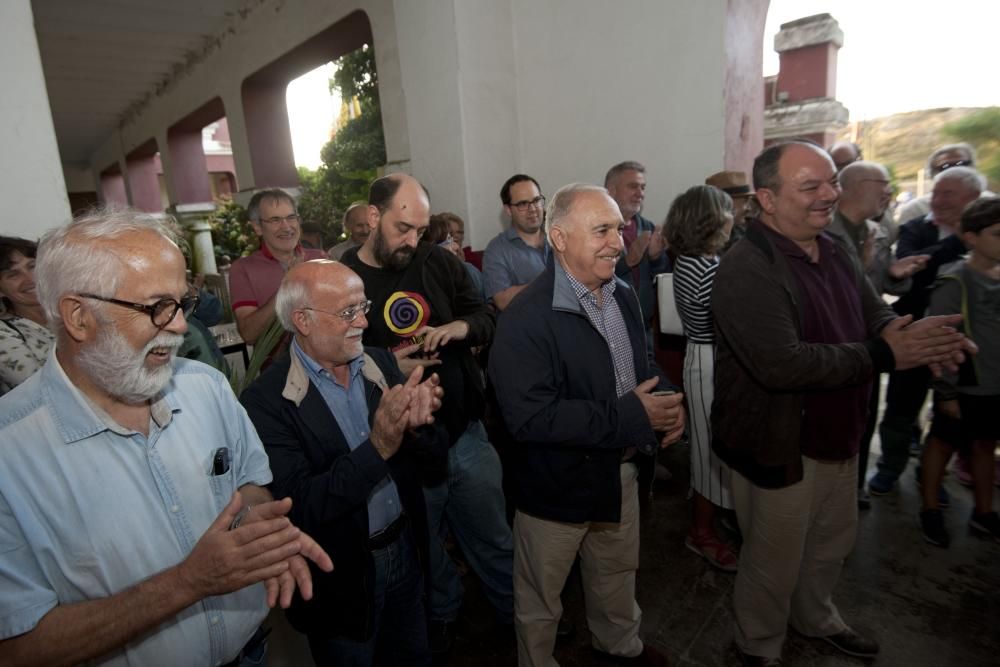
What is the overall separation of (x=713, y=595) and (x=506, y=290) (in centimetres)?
207

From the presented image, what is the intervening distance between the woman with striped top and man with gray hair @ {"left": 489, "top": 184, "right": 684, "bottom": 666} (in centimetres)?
70

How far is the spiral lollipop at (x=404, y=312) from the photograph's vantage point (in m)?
2.37

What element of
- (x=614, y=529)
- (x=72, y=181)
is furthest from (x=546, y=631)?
(x=72, y=181)

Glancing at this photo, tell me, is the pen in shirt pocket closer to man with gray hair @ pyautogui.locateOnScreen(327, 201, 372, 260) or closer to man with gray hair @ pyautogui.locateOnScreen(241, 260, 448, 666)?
man with gray hair @ pyautogui.locateOnScreen(241, 260, 448, 666)

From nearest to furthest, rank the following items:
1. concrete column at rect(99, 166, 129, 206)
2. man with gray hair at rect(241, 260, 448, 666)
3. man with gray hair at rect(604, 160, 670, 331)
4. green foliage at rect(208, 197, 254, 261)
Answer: man with gray hair at rect(241, 260, 448, 666)
man with gray hair at rect(604, 160, 670, 331)
green foliage at rect(208, 197, 254, 261)
concrete column at rect(99, 166, 129, 206)

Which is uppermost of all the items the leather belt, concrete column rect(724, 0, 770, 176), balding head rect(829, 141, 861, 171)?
concrete column rect(724, 0, 770, 176)

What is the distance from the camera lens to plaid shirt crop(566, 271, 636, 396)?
2.00 m

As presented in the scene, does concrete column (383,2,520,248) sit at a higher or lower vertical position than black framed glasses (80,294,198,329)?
higher

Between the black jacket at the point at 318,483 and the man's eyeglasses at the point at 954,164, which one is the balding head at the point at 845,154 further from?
the black jacket at the point at 318,483

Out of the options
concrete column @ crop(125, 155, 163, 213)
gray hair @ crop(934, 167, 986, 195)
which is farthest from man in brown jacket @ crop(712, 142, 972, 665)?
concrete column @ crop(125, 155, 163, 213)

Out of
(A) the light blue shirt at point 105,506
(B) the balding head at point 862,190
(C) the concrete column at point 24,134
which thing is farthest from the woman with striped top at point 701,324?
(C) the concrete column at point 24,134

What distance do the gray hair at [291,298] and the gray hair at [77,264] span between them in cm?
61

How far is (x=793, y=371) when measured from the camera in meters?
1.84

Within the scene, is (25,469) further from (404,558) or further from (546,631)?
(546,631)
